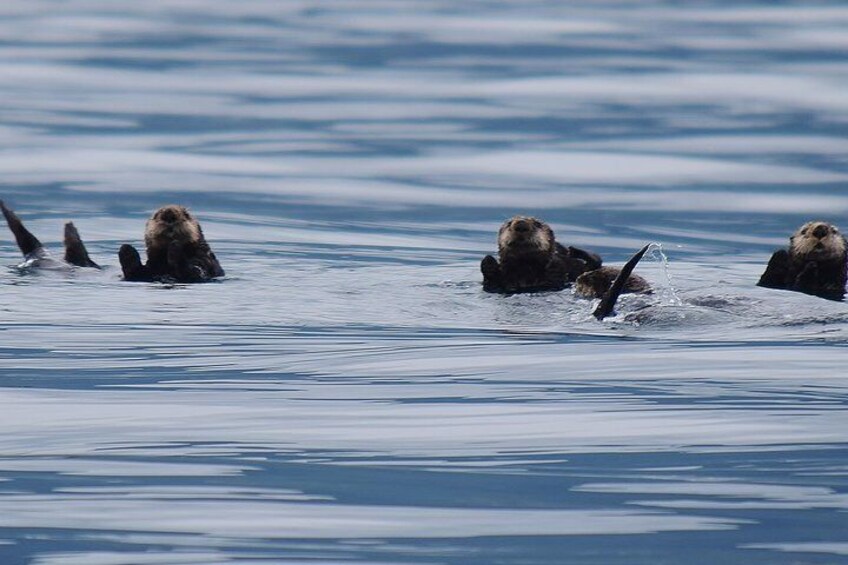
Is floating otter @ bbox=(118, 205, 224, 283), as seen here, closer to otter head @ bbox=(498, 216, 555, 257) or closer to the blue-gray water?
the blue-gray water

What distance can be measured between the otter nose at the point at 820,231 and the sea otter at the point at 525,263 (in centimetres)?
145

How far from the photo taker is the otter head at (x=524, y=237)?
34.1ft

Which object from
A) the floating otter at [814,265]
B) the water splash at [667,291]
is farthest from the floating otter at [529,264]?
the floating otter at [814,265]

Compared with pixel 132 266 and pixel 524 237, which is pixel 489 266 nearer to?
pixel 524 237

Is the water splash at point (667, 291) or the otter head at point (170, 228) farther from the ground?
the otter head at point (170, 228)

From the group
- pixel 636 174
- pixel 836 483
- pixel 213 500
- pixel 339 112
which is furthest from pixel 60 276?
pixel 339 112

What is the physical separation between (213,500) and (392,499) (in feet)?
1.77

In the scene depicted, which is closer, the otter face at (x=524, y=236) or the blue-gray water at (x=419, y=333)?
the blue-gray water at (x=419, y=333)

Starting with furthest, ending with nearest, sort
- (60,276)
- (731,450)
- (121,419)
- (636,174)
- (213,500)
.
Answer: (636,174)
(60,276)
(121,419)
(731,450)
(213,500)

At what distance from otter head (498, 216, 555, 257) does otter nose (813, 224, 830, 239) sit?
1.54 m

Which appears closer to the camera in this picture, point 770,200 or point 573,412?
point 573,412

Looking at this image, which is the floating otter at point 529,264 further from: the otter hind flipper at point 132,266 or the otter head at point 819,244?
the otter hind flipper at point 132,266

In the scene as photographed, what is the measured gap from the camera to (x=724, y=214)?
1447cm

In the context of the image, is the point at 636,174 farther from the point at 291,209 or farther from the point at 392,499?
the point at 392,499
